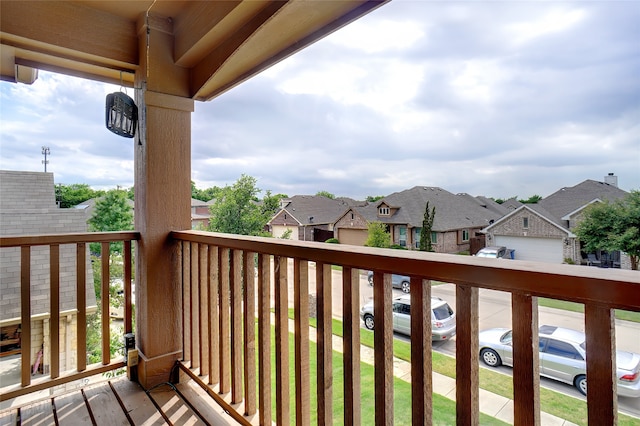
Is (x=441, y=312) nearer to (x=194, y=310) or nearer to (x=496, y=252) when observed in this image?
(x=496, y=252)

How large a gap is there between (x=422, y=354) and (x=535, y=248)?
0.42m

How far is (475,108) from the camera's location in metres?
0.98

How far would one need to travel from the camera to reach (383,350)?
1.02 metres

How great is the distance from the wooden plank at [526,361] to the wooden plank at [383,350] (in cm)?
35

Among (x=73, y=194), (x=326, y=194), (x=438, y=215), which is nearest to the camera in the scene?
(x=438, y=215)

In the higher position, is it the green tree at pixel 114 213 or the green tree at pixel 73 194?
the green tree at pixel 73 194

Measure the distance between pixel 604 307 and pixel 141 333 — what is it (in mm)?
2353

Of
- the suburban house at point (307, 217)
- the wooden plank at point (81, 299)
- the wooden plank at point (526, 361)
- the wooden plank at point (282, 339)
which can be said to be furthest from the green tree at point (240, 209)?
the wooden plank at point (526, 361)

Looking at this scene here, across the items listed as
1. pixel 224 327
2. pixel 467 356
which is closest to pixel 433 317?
pixel 467 356

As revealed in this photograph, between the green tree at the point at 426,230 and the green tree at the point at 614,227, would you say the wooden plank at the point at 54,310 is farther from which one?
the green tree at the point at 614,227

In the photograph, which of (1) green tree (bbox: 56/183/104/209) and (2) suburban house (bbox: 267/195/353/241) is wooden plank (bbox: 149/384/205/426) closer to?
(2) suburban house (bbox: 267/195/353/241)

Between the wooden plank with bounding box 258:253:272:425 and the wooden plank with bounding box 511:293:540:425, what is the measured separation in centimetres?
98

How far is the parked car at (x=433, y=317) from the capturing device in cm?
93

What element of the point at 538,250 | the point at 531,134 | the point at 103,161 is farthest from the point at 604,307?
the point at 103,161
